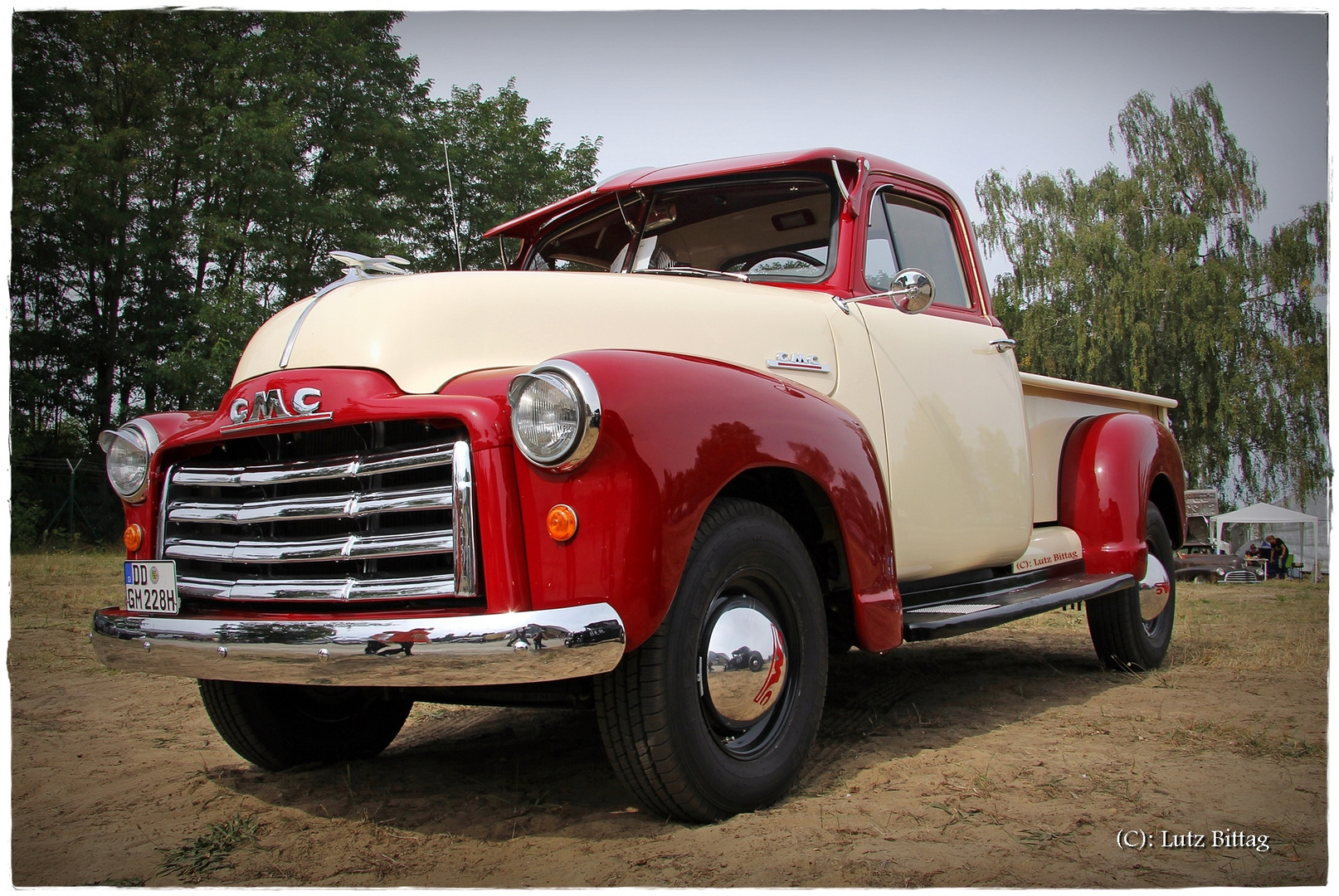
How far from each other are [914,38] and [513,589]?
6.71 ft

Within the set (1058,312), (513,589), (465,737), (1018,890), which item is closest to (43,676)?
(465,737)

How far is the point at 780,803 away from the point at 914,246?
90.6 inches

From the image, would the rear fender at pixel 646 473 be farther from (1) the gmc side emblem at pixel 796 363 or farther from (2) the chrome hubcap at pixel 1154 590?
(2) the chrome hubcap at pixel 1154 590

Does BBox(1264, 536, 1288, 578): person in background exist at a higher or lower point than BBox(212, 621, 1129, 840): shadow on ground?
lower

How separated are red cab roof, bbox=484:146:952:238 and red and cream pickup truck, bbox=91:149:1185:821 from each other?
17 mm

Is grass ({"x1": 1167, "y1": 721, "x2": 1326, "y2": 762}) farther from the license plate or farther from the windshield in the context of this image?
the license plate

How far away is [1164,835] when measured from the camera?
94.9 inches

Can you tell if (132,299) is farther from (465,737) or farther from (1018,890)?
(1018,890)

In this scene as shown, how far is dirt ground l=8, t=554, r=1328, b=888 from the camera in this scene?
226 centimetres

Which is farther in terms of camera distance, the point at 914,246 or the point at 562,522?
the point at 914,246

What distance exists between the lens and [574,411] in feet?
7.16

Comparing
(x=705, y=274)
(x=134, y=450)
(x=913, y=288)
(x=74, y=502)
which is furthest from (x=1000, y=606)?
(x=74, y=502)

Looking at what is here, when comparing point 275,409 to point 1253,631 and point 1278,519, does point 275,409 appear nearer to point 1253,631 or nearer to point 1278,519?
point 1253,631

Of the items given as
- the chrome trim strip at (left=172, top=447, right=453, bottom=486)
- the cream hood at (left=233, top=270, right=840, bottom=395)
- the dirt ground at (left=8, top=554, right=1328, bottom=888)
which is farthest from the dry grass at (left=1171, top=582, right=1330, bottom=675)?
the chrome trim strip at (left=172, top=447, right=453, bottom=486)
